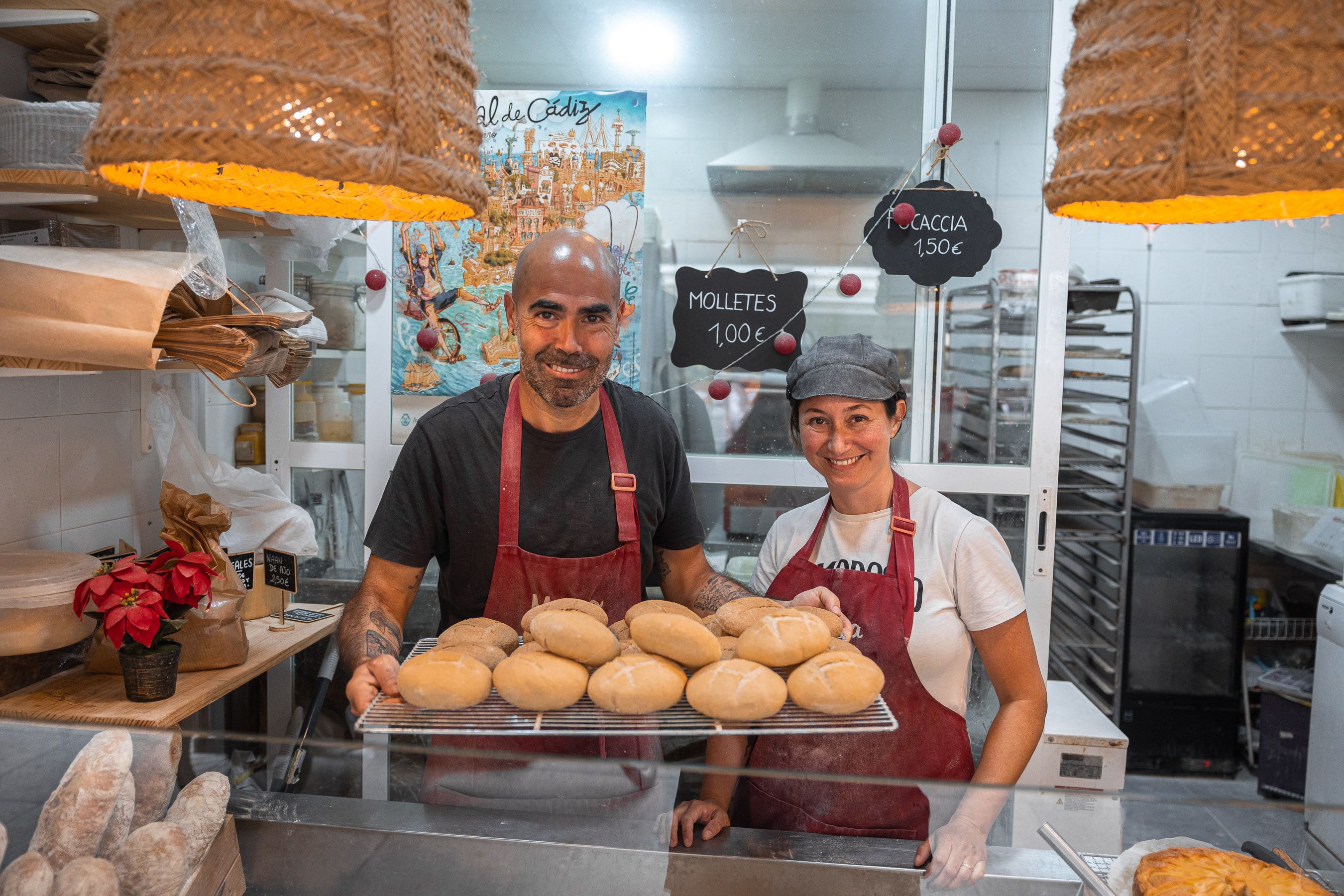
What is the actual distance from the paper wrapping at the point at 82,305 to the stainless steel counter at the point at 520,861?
1.13 m

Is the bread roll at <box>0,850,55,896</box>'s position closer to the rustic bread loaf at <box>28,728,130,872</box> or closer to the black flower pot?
the rustic bread loaf at <box>28,728,130,872</box>

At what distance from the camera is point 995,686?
1.84 metres

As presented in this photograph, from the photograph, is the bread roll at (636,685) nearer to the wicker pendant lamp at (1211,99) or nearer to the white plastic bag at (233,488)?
the wicker pendant lamp at (1211,99)

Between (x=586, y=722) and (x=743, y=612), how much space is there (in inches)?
16.0

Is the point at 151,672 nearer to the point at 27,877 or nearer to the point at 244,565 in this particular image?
the point at 244,565

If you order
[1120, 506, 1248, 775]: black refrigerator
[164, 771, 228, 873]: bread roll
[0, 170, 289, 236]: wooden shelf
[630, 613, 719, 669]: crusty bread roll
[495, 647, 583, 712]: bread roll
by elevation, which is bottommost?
Answer: [1120, 506, 1248, 775]: black refrigerator

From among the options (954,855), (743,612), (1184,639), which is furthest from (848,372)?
(1184,639)

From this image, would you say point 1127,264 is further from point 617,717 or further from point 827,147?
point 617,717

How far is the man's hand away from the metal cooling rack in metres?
0.02

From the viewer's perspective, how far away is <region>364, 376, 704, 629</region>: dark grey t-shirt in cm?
212

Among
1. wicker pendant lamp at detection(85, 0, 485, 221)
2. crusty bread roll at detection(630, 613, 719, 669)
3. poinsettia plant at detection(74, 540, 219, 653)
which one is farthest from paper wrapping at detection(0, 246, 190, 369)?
crusty bread roll at detection(630, 613, 719, 669)

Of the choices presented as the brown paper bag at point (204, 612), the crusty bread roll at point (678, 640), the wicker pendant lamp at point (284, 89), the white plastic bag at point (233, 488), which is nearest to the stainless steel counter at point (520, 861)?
the crusty bread roll at point (678, 640)

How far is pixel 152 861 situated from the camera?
1035 mm

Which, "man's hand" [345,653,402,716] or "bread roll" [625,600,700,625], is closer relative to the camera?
"man's hand" [345,653,402,716]
